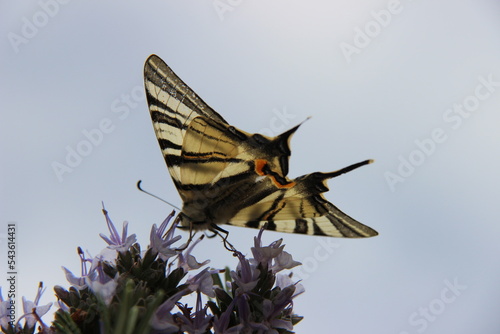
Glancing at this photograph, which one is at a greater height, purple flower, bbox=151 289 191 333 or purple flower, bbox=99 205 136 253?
purple flower, bbox=99 205 136 253

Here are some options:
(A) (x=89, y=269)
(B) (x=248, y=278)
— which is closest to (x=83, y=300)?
(A) (x=89, y=269)

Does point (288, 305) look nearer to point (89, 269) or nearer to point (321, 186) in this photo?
point (321, 186)

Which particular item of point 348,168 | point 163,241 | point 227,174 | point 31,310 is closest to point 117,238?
point 163,241

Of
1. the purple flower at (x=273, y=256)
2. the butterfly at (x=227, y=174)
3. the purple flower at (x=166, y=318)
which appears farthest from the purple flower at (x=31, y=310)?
the purple flower at (x=273, y=256)

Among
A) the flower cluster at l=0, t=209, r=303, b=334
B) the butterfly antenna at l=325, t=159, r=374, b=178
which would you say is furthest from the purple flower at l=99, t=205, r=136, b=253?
the butterfly antenna at l=325, t=159, r=374, b=178

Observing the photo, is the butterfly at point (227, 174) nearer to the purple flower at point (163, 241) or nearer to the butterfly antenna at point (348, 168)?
the butterfly antenna at point (348, 168)

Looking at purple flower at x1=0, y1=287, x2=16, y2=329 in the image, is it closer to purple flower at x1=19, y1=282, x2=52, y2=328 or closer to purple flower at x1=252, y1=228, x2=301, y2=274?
purple flower at x1=19, y1=282, x2=52, y2=328

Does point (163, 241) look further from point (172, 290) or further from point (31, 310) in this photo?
point (31, 310)
